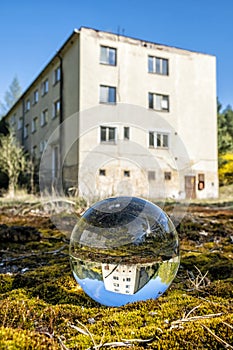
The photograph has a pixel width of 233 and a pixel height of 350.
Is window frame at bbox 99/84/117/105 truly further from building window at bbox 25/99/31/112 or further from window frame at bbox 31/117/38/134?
building window at bbox 25/99/31/112

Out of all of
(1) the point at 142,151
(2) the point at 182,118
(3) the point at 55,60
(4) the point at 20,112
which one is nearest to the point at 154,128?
(2) the point at 182,118

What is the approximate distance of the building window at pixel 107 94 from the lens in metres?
20.4

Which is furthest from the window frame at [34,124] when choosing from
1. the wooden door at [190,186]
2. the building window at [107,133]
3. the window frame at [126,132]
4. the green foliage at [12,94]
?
the green foliage at [12,94]

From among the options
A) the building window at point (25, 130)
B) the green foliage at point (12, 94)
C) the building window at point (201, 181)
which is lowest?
the building window at point (201, 181)

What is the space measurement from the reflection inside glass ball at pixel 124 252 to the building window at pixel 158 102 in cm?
2000

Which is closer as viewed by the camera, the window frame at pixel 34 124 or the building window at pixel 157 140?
the building window at pixel 157 140

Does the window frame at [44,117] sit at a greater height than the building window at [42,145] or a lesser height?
greater

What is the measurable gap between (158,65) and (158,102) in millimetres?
2486

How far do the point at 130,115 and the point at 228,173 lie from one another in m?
12.1

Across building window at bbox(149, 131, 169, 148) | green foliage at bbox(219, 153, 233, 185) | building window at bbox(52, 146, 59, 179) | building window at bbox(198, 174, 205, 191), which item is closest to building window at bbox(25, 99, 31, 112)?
building window at bbox(52, 146, 59, 179)

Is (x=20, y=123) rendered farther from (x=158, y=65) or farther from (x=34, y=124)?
(x=158, y=65)

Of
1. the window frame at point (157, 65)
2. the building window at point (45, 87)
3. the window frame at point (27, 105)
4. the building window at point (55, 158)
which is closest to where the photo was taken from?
the building window at point (55, 158)

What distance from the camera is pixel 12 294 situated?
2.24 metres

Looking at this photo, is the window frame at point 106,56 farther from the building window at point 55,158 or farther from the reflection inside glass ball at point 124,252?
the reflection inside glass ball at point 124,252
